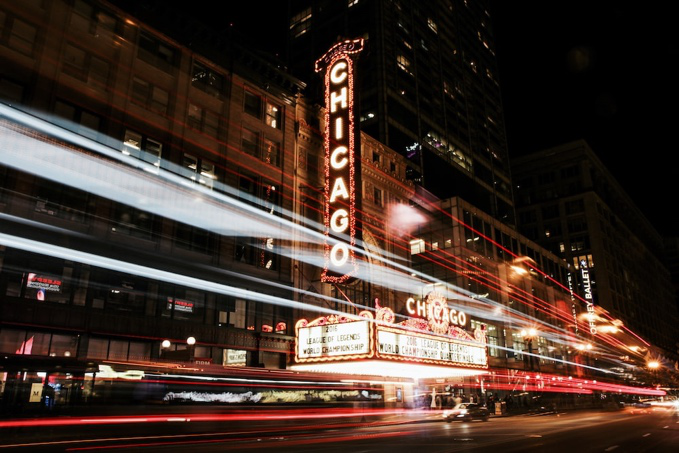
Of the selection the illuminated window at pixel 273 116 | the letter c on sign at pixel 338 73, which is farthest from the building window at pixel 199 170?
the letter c on sign at pixel 338 73

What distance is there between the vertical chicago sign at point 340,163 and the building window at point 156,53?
11.4 meters

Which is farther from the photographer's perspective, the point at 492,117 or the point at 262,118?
the point at 492,117

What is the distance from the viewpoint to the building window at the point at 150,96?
2805cm

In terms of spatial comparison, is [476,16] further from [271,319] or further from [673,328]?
[673,328]

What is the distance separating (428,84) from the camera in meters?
78.6

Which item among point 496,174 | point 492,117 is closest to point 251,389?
point 496,174

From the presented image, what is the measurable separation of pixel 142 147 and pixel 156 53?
6340mm

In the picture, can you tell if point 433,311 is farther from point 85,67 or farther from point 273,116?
point 85,67

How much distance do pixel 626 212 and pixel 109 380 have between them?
144625 millimetres

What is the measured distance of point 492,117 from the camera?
316ft

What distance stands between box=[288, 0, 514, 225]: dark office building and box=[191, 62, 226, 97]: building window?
31.9 m

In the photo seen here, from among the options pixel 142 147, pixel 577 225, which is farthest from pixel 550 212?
pixel 142 147

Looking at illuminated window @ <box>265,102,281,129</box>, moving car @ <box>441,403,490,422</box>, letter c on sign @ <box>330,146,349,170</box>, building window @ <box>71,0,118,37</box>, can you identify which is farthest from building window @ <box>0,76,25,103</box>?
moving car @ <box>441,403,490,422</box>

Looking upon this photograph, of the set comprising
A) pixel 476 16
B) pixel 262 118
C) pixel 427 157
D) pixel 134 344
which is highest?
pixel 476 16
